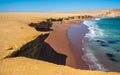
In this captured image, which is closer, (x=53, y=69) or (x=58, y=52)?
(x=53, y=69)

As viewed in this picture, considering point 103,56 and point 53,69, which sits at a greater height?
point 53,69

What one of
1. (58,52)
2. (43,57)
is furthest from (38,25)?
(43,57)

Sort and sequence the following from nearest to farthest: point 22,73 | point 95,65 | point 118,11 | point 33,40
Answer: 1. point 22,73
2. point 33,40
3. point 95,65
4. point 118,11

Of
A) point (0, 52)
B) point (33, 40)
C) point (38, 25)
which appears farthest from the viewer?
point (38, 25)

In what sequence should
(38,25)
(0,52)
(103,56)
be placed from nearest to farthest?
(0,52), (103,56), (38,25)

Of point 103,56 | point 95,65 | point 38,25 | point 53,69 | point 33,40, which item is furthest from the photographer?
point 38,25

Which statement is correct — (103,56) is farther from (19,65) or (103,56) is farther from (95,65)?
(19,65)

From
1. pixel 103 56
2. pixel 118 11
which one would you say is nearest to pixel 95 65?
pixel 103 56

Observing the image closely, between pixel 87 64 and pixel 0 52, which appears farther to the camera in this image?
pixel 87 64

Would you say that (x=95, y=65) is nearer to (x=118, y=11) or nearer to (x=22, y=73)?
(x=22, y=73)
